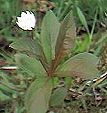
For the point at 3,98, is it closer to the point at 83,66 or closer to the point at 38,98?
the point at 38,98

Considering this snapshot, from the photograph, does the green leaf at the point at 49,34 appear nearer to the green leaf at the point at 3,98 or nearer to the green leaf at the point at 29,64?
the green leaf at the point at 29,64

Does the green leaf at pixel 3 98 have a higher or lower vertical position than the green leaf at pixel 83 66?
lower

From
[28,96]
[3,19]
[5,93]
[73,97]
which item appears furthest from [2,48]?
[28,96]

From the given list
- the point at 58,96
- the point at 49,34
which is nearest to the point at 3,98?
the point at 58,96

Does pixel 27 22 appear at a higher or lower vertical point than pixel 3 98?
higher

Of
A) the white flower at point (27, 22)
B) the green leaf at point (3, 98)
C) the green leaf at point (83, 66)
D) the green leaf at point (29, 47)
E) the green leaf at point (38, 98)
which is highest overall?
the white flower at point (27, 22)

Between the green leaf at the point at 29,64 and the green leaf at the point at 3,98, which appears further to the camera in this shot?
the green leaf at the point at 3,98

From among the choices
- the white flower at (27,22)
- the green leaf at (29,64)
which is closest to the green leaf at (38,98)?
the green leaf at (29,64)

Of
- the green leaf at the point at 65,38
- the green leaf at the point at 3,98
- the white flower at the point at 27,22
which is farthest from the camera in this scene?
the green leaf at the point at 3,98
